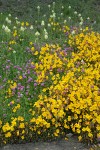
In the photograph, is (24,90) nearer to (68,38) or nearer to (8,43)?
(8,43)

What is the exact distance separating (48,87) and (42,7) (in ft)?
23.4

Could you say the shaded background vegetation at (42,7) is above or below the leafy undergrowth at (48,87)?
above

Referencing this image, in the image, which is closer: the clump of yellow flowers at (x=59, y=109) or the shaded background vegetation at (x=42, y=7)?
the clump of yellow flowers at (x=59, y=109)

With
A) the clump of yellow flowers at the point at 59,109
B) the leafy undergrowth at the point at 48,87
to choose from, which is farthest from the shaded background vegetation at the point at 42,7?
the clump of yellow flowers at the point at 59,109

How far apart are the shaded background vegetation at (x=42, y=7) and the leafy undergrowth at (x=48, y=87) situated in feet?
10.2

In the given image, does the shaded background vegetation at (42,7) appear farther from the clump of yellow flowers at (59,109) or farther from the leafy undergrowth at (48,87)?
the clump of yellow flowers at (59,109)

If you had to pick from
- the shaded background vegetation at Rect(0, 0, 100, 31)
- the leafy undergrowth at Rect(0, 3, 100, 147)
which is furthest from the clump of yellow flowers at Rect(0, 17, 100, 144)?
the shaded background vegetation at Rect(0, 0, 100, 31)

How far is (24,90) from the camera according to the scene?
8.14 m

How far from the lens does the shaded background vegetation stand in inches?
559

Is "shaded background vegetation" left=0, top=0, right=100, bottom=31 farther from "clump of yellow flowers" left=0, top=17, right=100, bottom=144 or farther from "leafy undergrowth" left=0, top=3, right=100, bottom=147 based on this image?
"clump of yellow flowers" left=0, top=17, right=100, bottom=144

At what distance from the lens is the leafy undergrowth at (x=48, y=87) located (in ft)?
23.7

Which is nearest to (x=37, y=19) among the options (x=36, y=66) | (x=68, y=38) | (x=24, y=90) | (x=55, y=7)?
(x=55, y=7)

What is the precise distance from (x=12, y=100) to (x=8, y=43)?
2980mm

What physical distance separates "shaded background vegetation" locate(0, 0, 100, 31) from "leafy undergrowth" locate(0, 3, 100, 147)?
3.10 m
